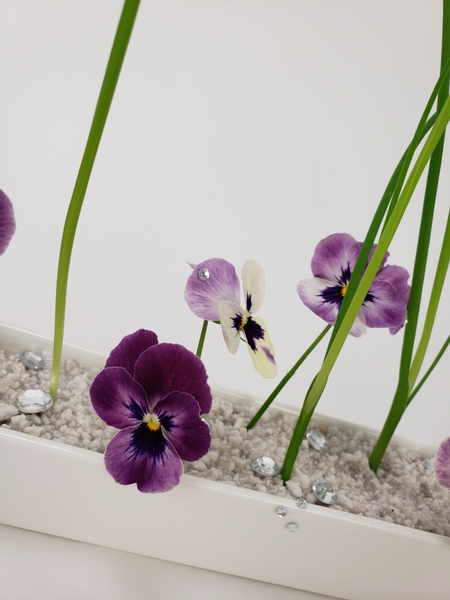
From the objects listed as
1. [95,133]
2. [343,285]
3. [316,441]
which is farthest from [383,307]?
[95,133]

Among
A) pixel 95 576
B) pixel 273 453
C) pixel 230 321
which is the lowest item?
pixel 95 576

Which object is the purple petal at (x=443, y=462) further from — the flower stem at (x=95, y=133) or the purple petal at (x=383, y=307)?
the flower stem at (x=95, y=133)

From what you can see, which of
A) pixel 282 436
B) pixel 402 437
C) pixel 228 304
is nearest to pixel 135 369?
pixel 228 304

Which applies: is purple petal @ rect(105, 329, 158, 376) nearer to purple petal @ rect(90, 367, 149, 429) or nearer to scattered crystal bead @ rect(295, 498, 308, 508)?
purple petal @ rect(90, 367, 149, 429)

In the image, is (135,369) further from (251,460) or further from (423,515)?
(423,515)

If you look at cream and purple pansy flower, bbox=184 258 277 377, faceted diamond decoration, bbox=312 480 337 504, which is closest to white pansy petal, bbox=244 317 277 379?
cream and purple pansy flower, bbox=184 258 277 377

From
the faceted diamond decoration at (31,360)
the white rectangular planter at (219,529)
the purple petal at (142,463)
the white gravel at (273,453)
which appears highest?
the purple petal at (142,463)

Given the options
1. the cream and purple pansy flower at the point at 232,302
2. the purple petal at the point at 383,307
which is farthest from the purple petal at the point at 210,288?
the purple petal at the point at 383,307

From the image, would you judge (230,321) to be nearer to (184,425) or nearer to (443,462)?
(184,425)
